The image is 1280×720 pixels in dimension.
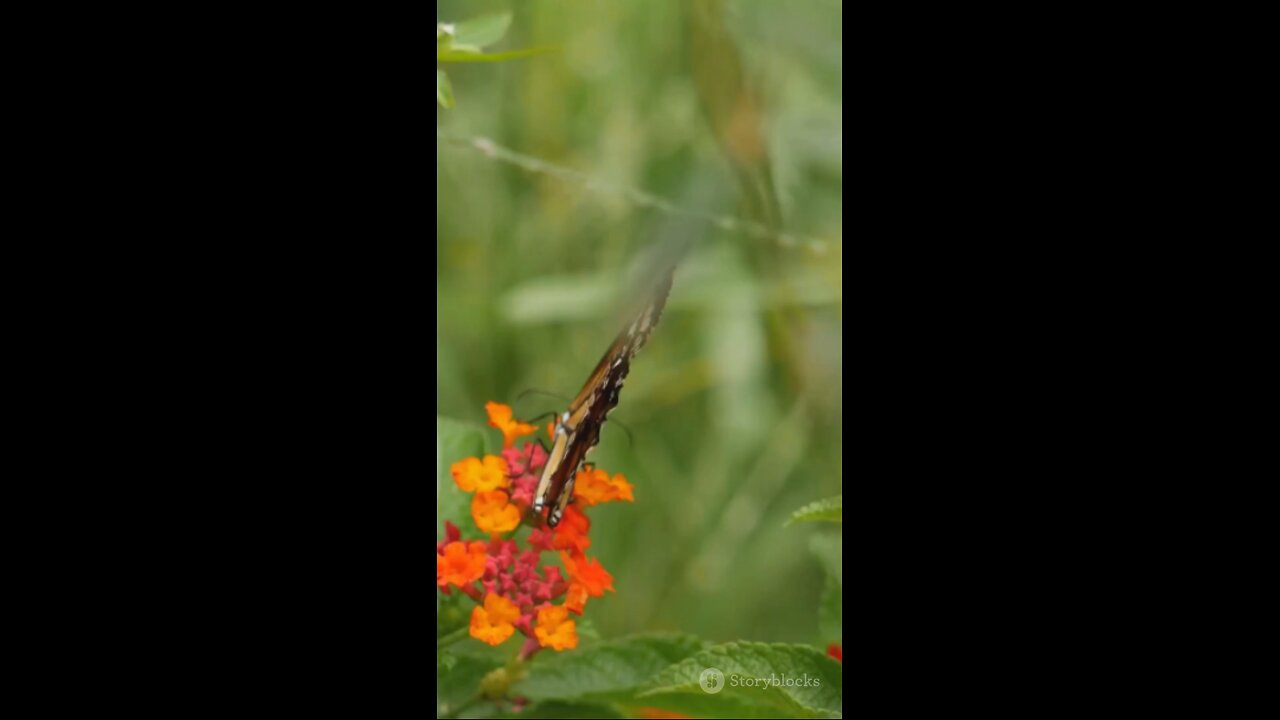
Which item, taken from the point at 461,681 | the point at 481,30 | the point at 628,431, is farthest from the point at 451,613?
the point at 481,30

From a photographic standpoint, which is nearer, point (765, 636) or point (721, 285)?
point (765, 636)

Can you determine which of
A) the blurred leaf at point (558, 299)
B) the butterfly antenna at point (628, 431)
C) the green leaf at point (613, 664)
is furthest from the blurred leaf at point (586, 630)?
the blurred leaf at point (558, 299)

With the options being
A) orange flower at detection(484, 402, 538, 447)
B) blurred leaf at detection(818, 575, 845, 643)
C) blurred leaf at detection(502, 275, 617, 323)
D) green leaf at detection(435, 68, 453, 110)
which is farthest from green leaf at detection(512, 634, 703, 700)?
green leaf at detection(435, 68, 453, 110)

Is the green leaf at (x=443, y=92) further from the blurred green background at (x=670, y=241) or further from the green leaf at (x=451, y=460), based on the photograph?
the green leaf at (x=451, y=460)

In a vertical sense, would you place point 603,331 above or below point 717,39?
below

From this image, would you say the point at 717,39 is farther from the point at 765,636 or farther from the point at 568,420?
the point at 765,636

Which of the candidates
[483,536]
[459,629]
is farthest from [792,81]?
[459,629]

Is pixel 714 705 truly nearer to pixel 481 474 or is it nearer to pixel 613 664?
pixel 613 664

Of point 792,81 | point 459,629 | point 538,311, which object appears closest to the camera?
point 459,629
